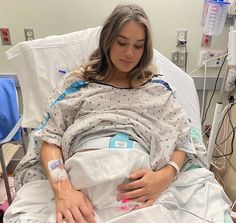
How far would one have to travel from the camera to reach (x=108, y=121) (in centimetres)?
124

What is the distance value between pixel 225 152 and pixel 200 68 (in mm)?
660

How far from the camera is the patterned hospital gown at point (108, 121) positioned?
1.22 meters

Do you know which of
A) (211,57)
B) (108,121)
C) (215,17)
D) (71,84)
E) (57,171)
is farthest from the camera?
(211,57)

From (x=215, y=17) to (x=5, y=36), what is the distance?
147 centimetres

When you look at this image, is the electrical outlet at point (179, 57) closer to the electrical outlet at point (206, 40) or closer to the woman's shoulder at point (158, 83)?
the electrical outlet at point (206, 40)

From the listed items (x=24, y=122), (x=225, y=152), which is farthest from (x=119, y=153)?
(x=225, y=152)

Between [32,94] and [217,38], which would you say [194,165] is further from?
[217,38]

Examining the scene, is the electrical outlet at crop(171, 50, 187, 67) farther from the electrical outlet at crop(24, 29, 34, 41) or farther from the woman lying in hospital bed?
the electrical outlet at crop(24, 29, 34, 41)

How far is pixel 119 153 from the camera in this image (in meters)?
1.05

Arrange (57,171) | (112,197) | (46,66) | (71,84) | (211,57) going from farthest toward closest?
(211,57)
(46,66)
(71,84)
(57,171)
(112,197)

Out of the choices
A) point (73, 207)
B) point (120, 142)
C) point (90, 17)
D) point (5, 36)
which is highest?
point (90, 17)

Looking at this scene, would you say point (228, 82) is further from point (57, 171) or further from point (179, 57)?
point (57, 171)

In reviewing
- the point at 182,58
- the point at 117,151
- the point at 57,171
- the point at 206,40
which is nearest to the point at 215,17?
the point at 206,40

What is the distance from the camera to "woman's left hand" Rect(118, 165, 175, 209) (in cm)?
103
